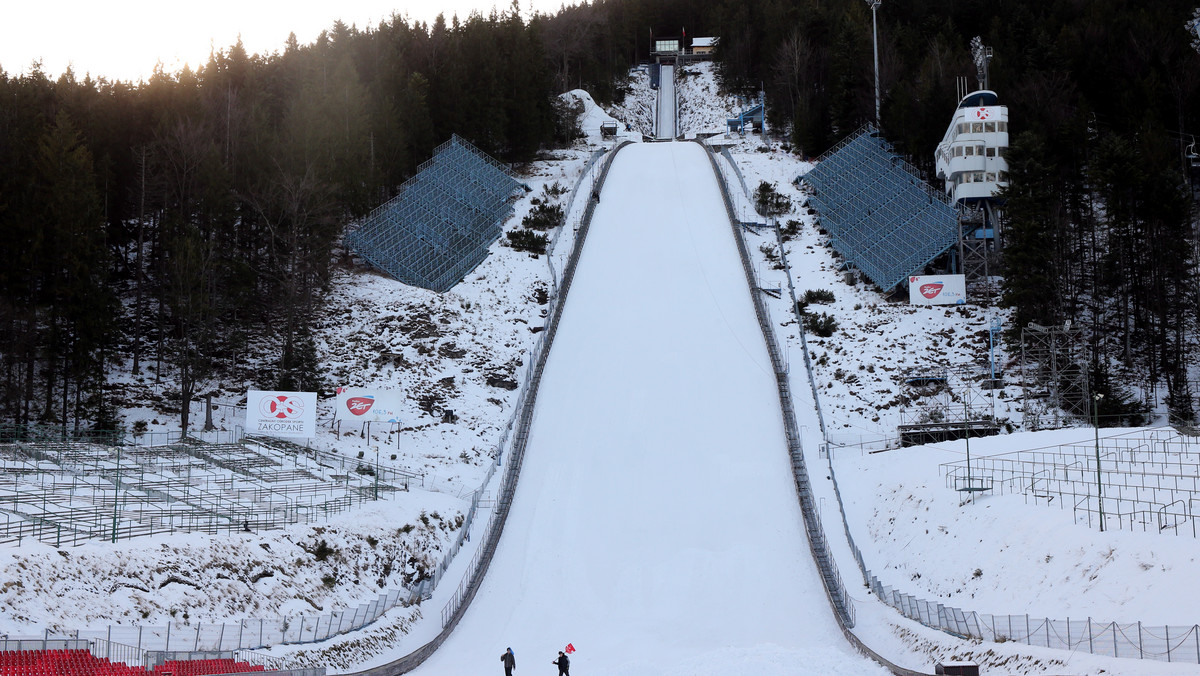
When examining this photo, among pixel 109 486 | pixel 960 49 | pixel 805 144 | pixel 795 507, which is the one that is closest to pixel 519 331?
pixel 795 507

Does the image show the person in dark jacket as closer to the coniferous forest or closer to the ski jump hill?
the ski jump hill

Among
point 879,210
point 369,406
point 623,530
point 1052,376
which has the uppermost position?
point 879,210

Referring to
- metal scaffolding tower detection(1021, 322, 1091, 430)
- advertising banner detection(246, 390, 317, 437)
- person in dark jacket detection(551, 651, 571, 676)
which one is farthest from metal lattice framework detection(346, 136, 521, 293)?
person in dark jacket detection(551, 651, 571, 676)

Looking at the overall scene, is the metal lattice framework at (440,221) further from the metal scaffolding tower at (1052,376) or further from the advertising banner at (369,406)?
the metal scaffolding tower at (1052,376)

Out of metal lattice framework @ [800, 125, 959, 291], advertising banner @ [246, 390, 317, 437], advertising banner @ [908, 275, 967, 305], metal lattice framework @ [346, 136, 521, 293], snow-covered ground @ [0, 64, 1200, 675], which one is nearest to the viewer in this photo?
snow-covered ground @ [0, 64, 1200, 675]

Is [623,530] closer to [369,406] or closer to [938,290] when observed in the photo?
[369,406]

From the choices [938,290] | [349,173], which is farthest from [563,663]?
[349,173]
